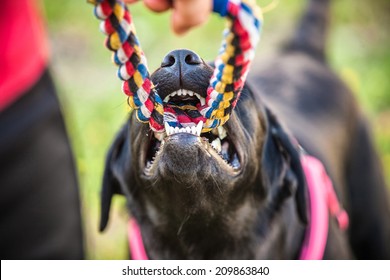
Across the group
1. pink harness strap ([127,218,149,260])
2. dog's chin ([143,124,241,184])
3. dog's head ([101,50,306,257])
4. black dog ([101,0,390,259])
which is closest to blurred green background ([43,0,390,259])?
black dog ([101,0,390,259])

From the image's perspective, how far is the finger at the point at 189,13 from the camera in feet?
4.56

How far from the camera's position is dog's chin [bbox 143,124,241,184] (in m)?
1.69

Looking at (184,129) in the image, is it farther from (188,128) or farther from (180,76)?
(180,76)

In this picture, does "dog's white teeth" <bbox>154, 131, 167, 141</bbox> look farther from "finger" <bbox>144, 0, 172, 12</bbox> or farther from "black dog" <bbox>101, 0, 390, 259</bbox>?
"finger" <bbox>144, 0, 172, 12</bbox>

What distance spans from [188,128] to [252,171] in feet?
2.14

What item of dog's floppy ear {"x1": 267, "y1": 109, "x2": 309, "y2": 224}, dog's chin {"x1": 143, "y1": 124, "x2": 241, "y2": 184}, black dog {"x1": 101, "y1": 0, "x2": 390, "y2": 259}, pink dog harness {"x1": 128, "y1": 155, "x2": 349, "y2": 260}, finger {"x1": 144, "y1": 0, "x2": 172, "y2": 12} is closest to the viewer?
finger {"x1": 144, "y1": 0, "x2": 172, "y2": 12}

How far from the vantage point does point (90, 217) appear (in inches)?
170

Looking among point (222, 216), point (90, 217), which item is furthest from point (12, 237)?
point (90, 217)

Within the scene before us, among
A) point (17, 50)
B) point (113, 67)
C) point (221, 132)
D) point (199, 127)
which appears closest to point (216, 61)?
point (199, 127)

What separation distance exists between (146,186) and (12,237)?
75 cm

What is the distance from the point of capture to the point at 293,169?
2508 millimetres

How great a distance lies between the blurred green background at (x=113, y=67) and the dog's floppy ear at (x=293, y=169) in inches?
63.9

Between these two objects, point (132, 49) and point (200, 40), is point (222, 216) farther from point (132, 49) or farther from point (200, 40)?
point (200, 40)
